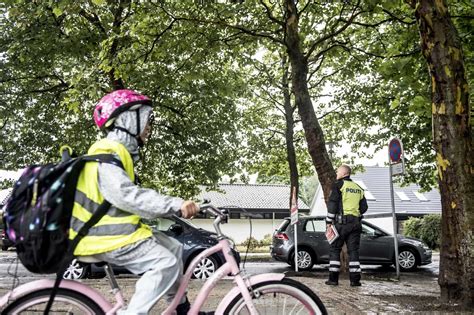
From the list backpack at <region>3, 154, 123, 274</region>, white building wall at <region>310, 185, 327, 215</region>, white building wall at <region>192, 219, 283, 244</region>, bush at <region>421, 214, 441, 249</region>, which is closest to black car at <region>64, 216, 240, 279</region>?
backpack at <region>3, 154, 123, 274</region>

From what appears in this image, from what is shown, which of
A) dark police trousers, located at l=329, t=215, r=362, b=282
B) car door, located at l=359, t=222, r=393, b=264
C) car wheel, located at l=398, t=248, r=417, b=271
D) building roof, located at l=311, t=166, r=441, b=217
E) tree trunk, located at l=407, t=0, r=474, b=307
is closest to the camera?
tree trunk, located at l=407, t=0, r=474, b=307

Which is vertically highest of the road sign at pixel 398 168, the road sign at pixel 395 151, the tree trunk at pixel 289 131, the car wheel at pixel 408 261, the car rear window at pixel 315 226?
the tree trunk at pixel 289 131

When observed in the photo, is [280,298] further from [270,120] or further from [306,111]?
[270,120]

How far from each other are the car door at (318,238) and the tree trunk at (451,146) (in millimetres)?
9148

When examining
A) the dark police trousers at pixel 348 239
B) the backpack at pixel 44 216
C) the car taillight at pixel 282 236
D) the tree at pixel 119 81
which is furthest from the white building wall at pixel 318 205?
the backpack at pixel 44 216

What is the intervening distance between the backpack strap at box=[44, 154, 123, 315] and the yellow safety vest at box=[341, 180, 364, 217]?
257 inches

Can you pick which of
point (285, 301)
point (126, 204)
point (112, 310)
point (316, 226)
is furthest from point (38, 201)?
point (316, 226)

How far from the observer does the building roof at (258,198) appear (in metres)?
49.4

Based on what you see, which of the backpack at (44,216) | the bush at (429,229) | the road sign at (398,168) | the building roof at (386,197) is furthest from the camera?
the building roof at (386,197)

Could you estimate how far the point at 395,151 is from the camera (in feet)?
37.1

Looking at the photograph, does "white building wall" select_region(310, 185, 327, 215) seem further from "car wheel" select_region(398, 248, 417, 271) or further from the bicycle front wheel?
the bicycle front wheel

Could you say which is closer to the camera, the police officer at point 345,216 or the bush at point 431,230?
the police officer at point 345,216

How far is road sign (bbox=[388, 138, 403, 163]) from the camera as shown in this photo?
36.5 ft

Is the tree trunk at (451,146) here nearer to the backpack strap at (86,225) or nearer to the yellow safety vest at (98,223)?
the yellow safety vest at (98,223)
